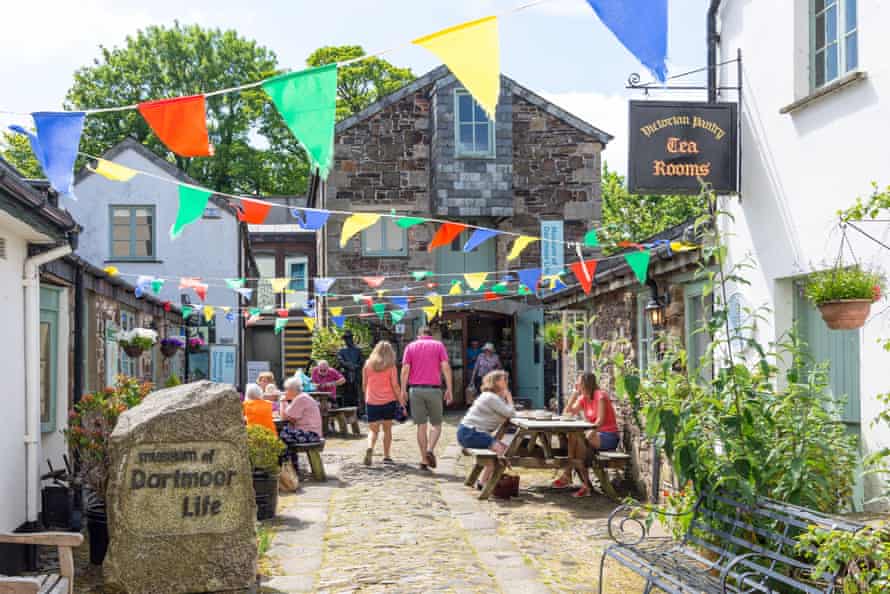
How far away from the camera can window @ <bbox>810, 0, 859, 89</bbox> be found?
23.0ft

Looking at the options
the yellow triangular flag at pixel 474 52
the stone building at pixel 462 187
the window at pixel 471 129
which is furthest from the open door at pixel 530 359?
the yellow triangular flag at pixel 474 52

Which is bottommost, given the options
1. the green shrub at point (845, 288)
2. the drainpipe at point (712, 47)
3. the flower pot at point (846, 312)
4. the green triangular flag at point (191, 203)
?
the flower pot at point (846, 312)

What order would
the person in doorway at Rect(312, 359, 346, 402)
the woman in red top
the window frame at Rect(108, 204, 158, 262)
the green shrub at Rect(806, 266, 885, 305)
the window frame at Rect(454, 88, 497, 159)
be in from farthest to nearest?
the window frame at Rect(108, 204, 158, 262) → the window frame at Rect(454, 88, 497, 159) → the person in doorway at Rect(312, 359, 346, 402) → the woman in red top → the green shrub at Rect(806, 266, 885, 305)

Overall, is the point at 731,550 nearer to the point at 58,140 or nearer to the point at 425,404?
the point at 58,140

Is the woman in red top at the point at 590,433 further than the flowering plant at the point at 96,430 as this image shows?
Yes

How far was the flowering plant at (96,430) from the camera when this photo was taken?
7.72 metres

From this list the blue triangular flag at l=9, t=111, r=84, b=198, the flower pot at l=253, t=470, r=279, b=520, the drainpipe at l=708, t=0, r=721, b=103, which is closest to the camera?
the blue triangular flag at l=9, t=111, r=84, b=198

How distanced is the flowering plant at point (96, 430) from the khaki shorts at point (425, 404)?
4.02 meters

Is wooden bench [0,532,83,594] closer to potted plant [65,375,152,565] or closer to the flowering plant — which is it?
potted plant [65,375,152,565]

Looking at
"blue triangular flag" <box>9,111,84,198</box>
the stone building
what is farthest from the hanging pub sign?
the stone building

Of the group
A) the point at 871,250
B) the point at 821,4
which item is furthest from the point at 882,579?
the point at 821,4

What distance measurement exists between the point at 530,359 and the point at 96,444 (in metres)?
15.0

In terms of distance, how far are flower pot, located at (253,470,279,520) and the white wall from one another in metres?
4.28

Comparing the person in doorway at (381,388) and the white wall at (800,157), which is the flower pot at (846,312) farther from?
the person in doorway at (381,388)
